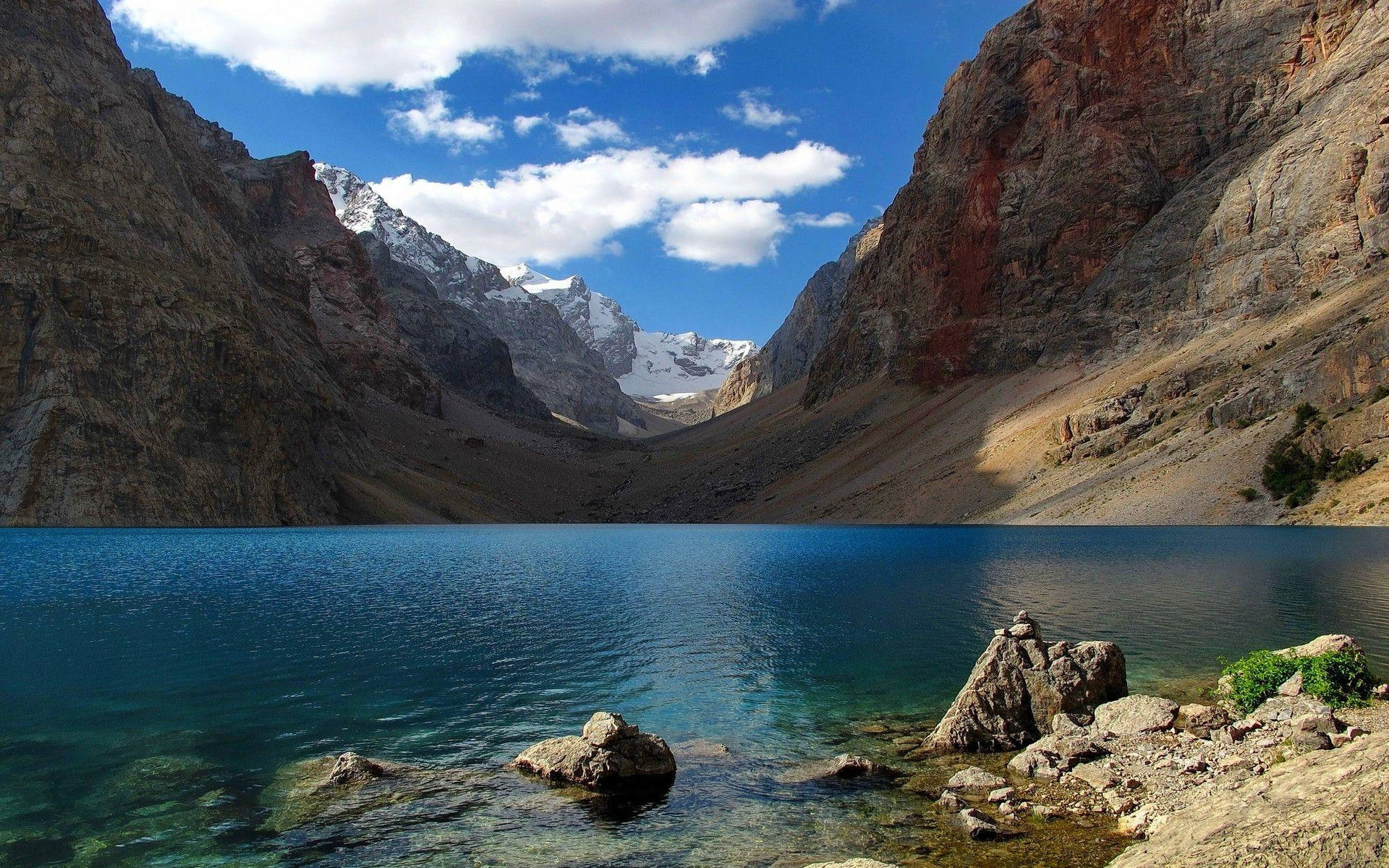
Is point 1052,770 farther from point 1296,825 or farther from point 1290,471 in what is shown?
point 1290,471

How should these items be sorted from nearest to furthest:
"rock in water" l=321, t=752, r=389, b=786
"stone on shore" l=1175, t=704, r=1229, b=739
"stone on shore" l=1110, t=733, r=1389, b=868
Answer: "stone on shore" l=1110, t=733, r=1389, b=868 → "rock in water" l=321, t=752, r=389, b=786 → "stone on shore" l=1175, t=704, r=1229, b=739

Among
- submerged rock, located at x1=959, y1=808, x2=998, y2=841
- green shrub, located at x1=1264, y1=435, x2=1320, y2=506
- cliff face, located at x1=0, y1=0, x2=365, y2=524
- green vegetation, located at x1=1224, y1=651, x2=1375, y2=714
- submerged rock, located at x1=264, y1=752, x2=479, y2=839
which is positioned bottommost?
submerged rock, located at x1=959, y1=808, x2=998, y2=841

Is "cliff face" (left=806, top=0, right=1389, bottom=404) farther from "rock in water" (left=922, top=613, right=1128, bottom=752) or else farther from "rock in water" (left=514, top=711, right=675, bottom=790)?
"rock in water" (left=514, top=711, right=675, bottom=790)

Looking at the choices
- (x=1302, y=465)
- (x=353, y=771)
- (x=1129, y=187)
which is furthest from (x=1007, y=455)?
(x=353, y=771)

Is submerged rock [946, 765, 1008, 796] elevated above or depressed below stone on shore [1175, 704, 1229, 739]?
below

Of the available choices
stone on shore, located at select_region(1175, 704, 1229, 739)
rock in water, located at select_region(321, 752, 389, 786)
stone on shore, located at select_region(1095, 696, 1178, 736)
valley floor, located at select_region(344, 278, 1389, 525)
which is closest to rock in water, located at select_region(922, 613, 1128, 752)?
stone on shore, located at select_region(1095, 696, 1178, 736)

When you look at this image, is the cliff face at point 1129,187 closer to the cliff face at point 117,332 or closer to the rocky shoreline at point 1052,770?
the rocky shoreline at point 1052,770

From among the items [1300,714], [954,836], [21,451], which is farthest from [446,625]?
[21,451]
